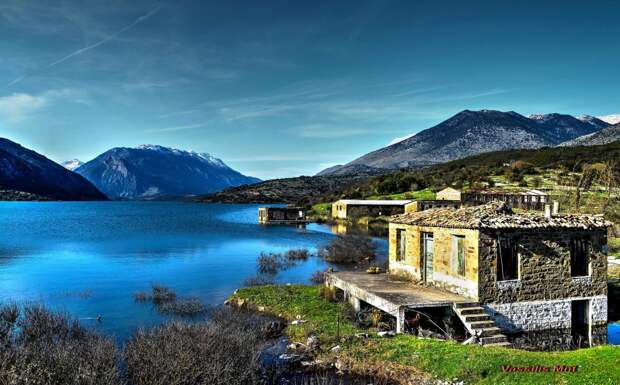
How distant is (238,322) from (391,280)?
7261mm

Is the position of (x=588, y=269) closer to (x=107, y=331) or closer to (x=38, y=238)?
(x=107, y=331)

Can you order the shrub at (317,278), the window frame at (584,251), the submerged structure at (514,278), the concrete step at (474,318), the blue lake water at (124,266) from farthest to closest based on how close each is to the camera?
the shrub at (317,278)
the blue lake water at (124,266)
the window frame at (584,251)
the submerged structure at (514,278)
the concrete step at (474,318)

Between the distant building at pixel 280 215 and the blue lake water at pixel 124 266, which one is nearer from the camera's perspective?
the blue lake water at pixel 124 266

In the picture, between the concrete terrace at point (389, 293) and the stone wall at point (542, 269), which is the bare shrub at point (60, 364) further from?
the stone wall at point (542, 269)

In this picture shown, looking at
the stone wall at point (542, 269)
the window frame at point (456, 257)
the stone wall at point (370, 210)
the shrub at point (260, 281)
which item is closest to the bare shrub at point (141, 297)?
the shrub at point (260, 281)

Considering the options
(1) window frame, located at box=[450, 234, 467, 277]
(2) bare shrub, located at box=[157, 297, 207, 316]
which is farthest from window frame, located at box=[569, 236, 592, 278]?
(2) bare shrub, located at box=[157, 297, 207, 316]

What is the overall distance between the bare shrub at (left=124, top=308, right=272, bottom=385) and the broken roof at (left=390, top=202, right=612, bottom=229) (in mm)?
8532

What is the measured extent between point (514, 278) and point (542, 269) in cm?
125

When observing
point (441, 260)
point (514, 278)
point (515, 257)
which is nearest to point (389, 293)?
point (441, 260)

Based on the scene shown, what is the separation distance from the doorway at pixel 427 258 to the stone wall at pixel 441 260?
0.13 meters

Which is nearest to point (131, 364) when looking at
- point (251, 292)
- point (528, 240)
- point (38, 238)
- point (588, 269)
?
point (251, 292)

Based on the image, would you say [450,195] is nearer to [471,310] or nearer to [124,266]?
[124,266]

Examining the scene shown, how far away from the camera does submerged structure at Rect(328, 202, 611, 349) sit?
1623 centimetres

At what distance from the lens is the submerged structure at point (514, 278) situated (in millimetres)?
16234
